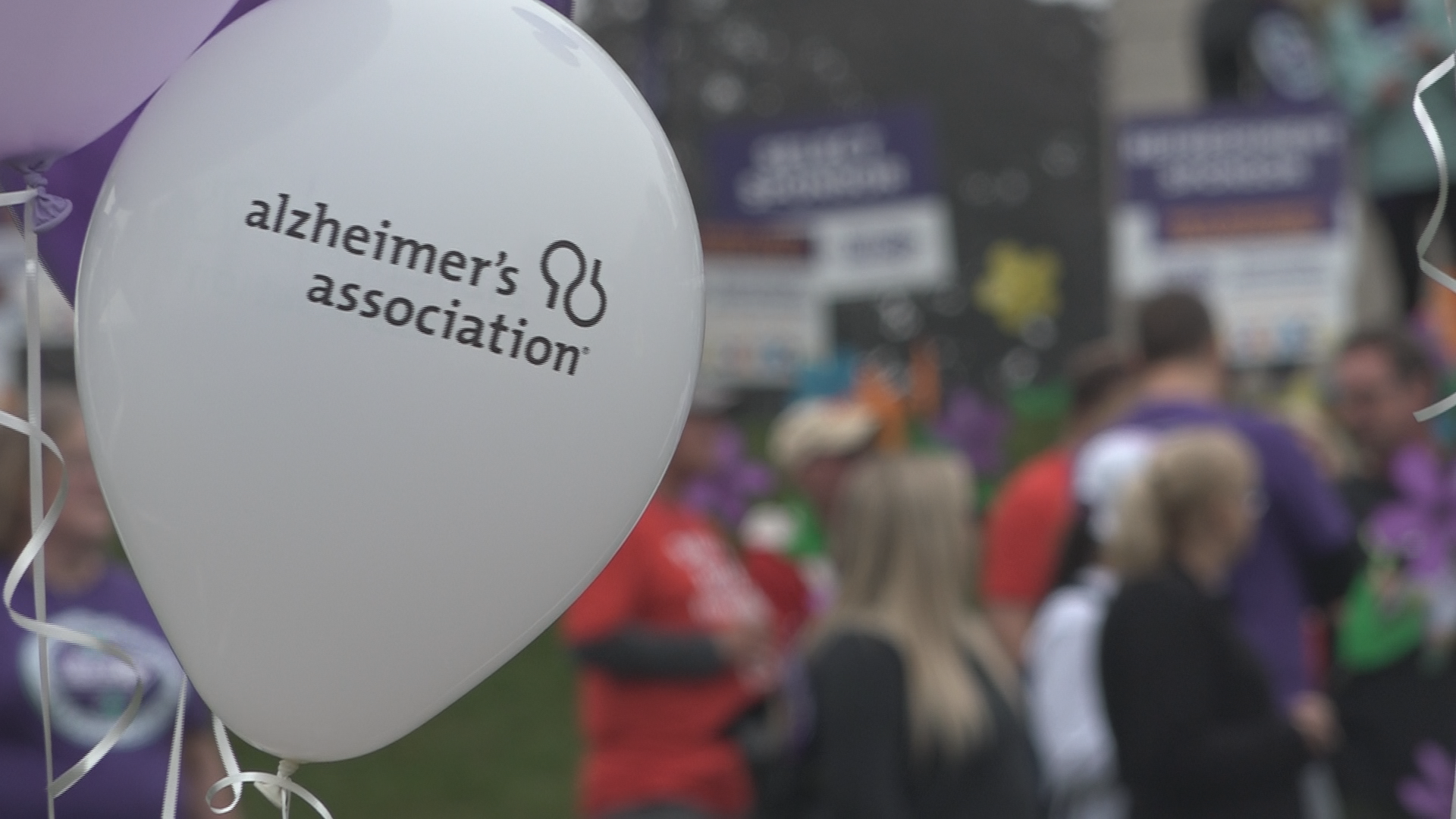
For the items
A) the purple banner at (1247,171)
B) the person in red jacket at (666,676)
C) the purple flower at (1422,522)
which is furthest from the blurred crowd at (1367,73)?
the person in red jacket at (666,676)

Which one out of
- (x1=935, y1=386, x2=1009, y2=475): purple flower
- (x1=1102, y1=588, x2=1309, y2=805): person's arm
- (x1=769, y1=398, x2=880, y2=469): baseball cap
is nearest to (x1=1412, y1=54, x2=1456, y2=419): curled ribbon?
(x1=1102, y1=588, x2=1309, y2=805): person's arm

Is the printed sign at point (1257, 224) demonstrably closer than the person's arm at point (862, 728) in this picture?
No

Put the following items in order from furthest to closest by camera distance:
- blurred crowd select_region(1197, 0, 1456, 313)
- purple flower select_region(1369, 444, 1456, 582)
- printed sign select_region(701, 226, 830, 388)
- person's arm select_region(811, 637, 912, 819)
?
blurred crowd select_region(1197, 0, 1456, 313), printed sign select_region(701, 226, 830, 388), purple flower select_region(1369, 444, 1456, 582), person's arm select_region(811, 637, 912, 819)

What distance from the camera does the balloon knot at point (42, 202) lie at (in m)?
1.53

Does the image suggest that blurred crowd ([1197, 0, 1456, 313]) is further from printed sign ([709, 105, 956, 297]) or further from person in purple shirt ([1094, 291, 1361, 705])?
person in purple shirt ([1094, 291, 1361, 705])

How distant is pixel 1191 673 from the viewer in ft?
8.75

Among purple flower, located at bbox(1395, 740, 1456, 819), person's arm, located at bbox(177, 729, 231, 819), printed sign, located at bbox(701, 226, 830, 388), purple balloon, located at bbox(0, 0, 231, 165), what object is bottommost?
purple flower, located at bbox(1395, 740, 1456, 819)

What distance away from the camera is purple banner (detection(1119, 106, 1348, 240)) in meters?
4.67

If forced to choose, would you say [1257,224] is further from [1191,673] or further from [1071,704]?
[1191,673]

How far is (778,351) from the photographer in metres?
4.86

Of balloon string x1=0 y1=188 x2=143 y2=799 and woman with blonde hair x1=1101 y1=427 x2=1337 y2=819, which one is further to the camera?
woman with blonde hair x1=1101 y1=427 x2=1337 y2=819

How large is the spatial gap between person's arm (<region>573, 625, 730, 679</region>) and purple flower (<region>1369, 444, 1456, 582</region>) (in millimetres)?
1159

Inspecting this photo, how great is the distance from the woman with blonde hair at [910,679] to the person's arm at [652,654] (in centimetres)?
52

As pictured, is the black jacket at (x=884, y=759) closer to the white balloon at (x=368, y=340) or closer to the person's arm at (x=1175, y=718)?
the person's arm at (x=1175, y=718)
